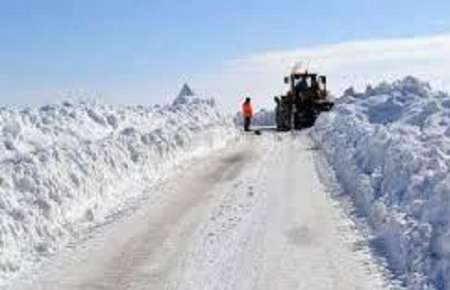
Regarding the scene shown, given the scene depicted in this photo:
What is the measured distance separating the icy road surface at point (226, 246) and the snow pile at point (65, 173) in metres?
0.58

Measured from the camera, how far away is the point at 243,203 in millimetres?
16625

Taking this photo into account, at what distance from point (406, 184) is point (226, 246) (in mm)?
3539

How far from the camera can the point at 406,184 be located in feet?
48.0

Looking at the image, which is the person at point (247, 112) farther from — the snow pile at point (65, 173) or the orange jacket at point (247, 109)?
the snow pile at point (65, 173)

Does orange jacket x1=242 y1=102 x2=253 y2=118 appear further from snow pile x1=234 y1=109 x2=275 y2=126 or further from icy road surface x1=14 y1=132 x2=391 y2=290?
icy road surface x1=14 y1=132 x2=391 y2=290

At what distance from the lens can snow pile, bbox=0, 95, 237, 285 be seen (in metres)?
13.3

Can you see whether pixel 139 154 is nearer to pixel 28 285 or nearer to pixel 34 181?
pixel 34 181

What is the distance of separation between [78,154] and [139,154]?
3485mm

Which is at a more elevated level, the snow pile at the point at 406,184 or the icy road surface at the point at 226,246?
the snow pile at the point at 406,184

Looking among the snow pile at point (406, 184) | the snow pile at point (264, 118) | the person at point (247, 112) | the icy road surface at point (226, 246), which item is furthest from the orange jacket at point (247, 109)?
the icy road surface at point (226, 246)

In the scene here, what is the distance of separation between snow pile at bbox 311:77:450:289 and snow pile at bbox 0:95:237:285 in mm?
4420

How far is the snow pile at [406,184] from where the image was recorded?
35.3 ft

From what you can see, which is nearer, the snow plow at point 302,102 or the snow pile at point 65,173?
the snow pile at point 65,173

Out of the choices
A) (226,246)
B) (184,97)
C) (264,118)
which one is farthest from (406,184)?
(264,118)
